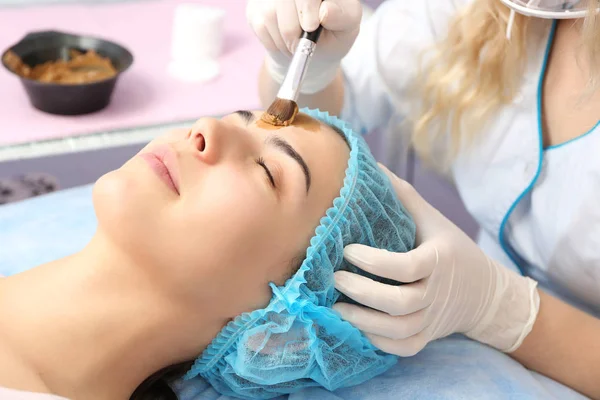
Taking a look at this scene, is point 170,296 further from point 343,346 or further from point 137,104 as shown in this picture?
point 137,104

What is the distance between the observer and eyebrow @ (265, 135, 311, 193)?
1015 mm

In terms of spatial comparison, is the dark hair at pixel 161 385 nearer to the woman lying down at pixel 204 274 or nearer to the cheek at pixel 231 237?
the woman lying down at pixel 204 274

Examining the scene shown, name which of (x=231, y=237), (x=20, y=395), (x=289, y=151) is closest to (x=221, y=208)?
(x=231, y=237)

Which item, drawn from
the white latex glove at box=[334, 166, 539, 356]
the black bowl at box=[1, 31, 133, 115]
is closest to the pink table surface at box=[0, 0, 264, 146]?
the black bowl at box=[1, 31, 133, 115]

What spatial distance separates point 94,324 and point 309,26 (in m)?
0.62

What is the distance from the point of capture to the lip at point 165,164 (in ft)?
3.26

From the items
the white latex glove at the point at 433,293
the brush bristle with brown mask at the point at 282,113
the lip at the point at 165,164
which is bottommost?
the white latex glove at the point at 433,293

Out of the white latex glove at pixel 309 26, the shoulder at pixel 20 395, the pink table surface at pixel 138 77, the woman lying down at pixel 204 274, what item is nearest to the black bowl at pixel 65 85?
the pink table surface at pixel 138 77

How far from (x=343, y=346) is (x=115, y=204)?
16.8 inches

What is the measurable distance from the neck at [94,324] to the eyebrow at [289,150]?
0.28 metres

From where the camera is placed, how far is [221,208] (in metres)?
0.96

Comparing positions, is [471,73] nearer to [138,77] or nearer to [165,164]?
[165,164]

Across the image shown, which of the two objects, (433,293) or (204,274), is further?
(433,293)

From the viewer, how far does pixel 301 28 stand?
46.6 inches
